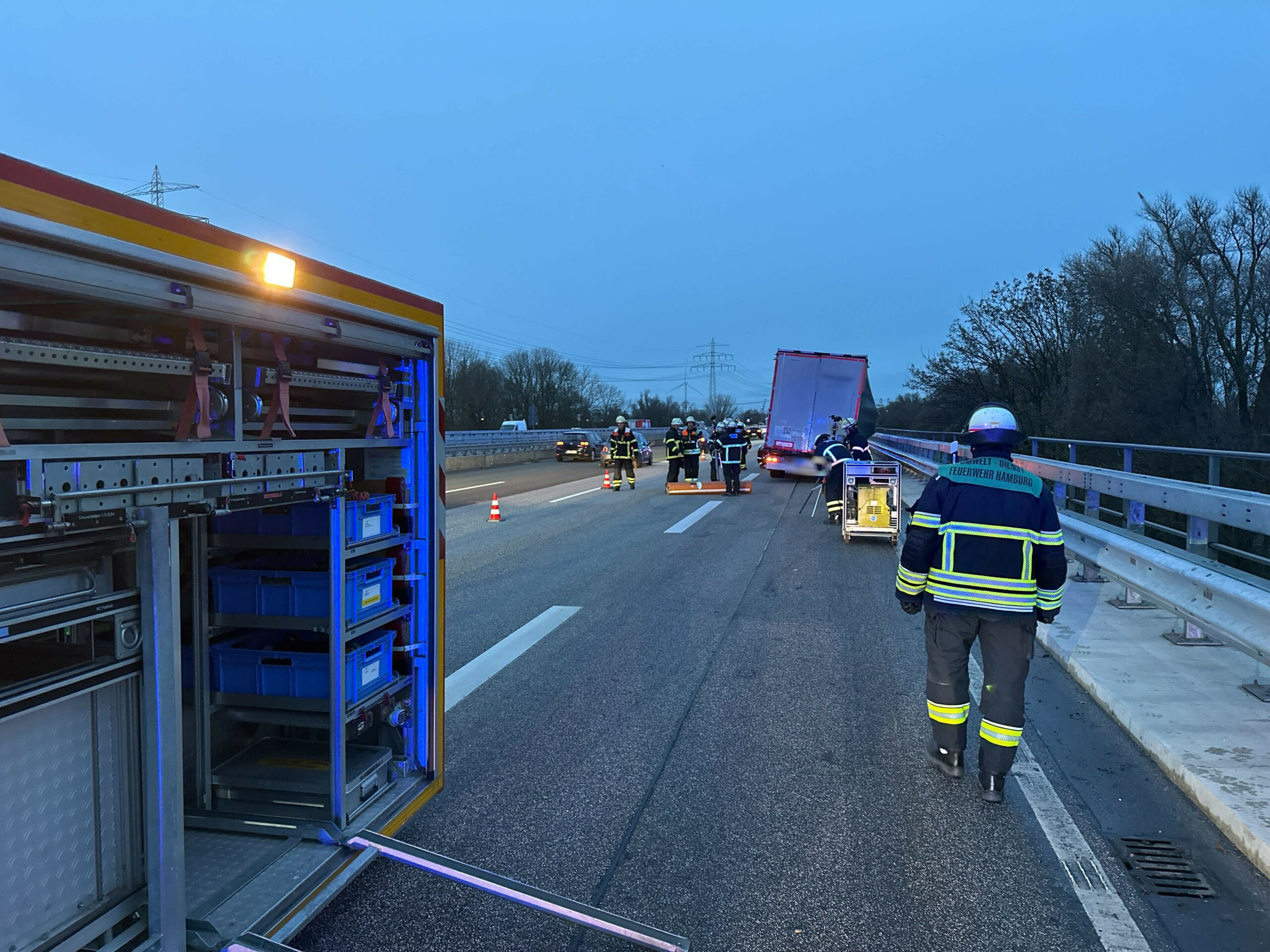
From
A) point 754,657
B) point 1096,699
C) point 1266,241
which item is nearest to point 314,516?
point 754,657

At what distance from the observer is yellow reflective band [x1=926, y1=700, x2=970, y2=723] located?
14.6ft

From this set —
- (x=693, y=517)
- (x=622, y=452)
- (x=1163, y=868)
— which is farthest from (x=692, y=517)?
(x=1163, y=868)

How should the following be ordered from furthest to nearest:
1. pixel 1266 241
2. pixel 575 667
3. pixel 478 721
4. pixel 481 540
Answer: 1. pixel 1266 241
2. pixel 481 540
3. pixel 575 667
4. pixel 478 721

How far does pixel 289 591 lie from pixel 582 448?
35765mm

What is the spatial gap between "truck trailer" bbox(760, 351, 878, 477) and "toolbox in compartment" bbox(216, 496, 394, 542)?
66.7 feet

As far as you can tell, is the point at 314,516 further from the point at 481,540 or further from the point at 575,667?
the point at 481,540

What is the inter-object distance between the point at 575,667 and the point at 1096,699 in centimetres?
355

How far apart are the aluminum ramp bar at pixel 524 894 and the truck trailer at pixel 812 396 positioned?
2085 centimetres

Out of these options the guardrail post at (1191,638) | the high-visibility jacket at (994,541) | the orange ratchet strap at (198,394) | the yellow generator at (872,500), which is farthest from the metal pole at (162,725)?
the yellow generator at (872,500)

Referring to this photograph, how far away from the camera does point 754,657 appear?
6.70 meters

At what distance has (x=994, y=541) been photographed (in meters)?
4.30

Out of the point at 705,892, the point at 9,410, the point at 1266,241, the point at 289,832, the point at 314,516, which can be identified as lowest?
the point at 705,892

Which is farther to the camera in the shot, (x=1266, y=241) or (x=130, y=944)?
(x=1266, y=241)

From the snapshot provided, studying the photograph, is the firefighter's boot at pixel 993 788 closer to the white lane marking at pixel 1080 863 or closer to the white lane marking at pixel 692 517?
the white lane marking at pixel 1080 863
